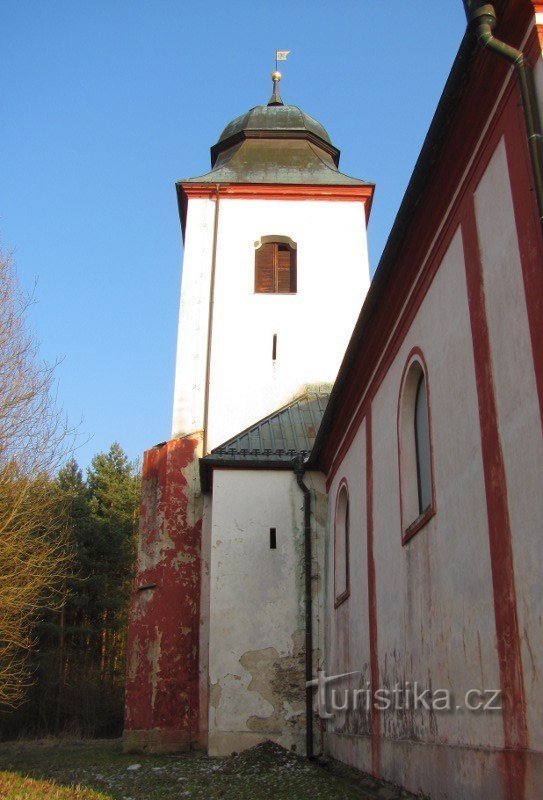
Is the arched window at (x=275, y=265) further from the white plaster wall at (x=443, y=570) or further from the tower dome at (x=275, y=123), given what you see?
the white plaster wall at (x=443, y=570)

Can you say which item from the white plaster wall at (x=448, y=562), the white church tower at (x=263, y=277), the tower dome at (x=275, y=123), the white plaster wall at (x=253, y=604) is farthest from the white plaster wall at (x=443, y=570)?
the tower dome at (x=275, y=123)

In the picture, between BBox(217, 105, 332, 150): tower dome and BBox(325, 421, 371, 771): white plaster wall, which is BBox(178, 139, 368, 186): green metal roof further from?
BBox(325, 421, 371, 771): white plaster wall

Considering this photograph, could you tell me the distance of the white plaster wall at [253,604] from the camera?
41.6 feet

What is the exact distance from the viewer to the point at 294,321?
18.4m

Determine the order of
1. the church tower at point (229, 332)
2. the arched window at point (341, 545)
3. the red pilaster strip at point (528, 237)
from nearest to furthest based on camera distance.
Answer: the red pilaster strip at point (528, 237) < the arched window at point (341, 545) < the church tower at point (229, 332)

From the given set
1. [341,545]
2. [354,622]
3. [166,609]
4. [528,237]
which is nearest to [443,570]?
[528,237]

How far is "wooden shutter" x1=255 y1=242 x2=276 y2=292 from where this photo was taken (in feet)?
62.6

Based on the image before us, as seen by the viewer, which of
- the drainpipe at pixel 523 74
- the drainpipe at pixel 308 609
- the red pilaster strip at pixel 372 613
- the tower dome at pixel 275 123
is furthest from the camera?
the tower dome at pixel 275 123

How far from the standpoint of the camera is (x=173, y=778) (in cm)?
1080

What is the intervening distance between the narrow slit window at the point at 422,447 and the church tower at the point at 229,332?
6241mm

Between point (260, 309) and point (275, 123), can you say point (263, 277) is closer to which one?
point (260, 309)

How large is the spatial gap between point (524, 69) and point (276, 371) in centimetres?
1255

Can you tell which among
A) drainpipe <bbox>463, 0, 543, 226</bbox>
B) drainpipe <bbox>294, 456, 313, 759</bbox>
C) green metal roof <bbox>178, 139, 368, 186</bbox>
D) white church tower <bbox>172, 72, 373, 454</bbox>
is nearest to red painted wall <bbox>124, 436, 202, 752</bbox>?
white church tower <bbox>172, 72, 373, 454</bbox>

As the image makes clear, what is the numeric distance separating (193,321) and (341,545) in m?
7.60
